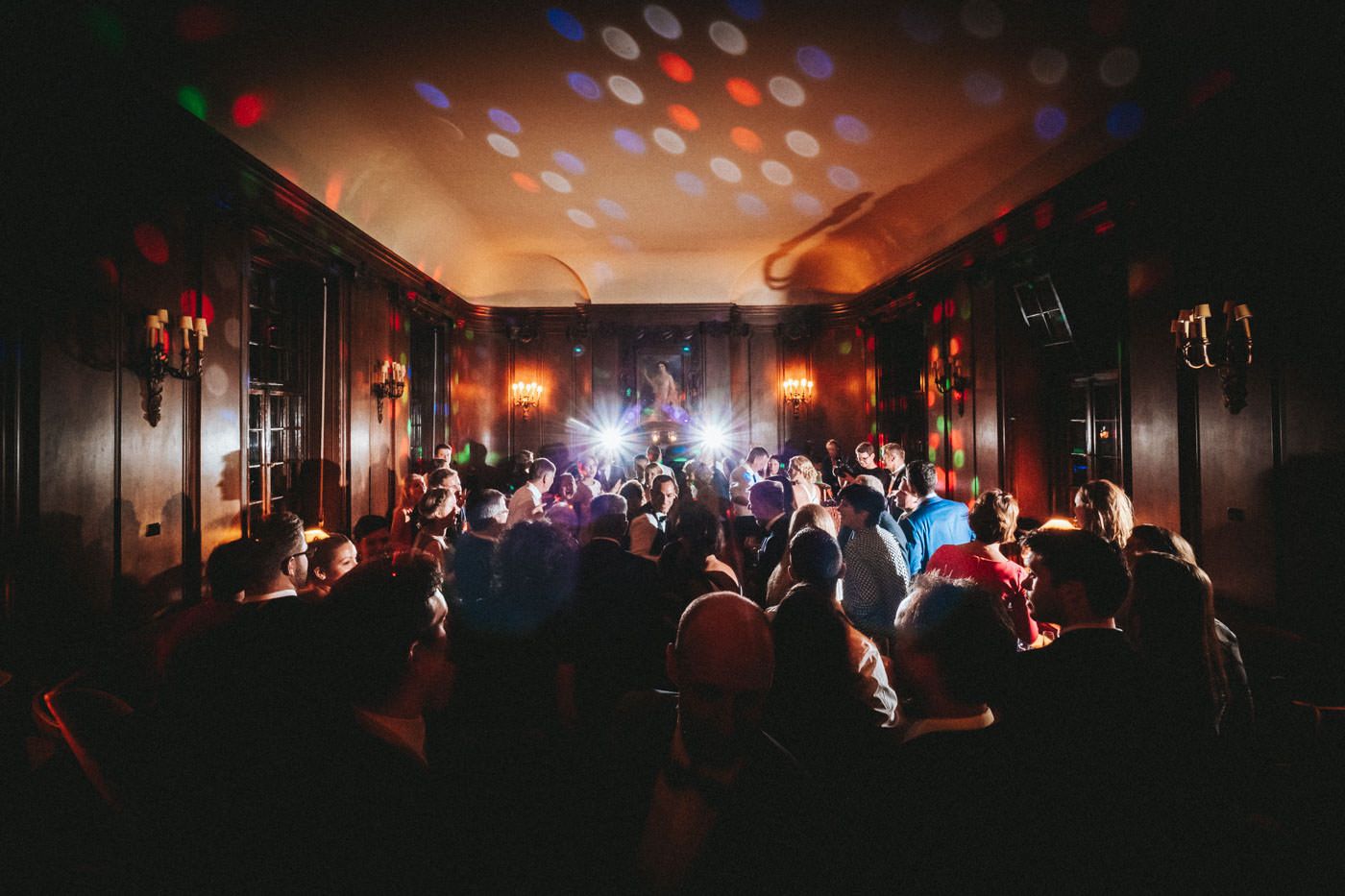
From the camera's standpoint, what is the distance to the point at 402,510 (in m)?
4.61

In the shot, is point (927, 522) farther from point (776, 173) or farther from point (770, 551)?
point (776, 173)

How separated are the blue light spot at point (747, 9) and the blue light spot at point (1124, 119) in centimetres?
275

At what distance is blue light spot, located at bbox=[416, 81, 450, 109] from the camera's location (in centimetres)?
480

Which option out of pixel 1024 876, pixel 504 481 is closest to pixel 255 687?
pixel 1024 876

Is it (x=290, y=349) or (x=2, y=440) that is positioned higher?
(x=290, y=349)

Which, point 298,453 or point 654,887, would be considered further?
point 298,453

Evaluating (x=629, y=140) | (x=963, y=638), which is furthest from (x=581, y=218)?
(x=963, y=638)

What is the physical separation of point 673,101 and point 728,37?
99 centimetres

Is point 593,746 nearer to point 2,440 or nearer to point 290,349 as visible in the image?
→ point 2,440

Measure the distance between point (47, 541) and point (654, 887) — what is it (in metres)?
3.84

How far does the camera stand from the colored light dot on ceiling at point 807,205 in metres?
7.37

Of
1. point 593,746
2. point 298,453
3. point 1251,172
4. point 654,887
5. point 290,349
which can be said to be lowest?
point 654,887

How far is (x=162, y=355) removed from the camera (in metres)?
3.78

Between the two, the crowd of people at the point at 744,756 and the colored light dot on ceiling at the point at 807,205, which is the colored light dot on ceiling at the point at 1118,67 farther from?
the crowd of people at the point at 744,756
